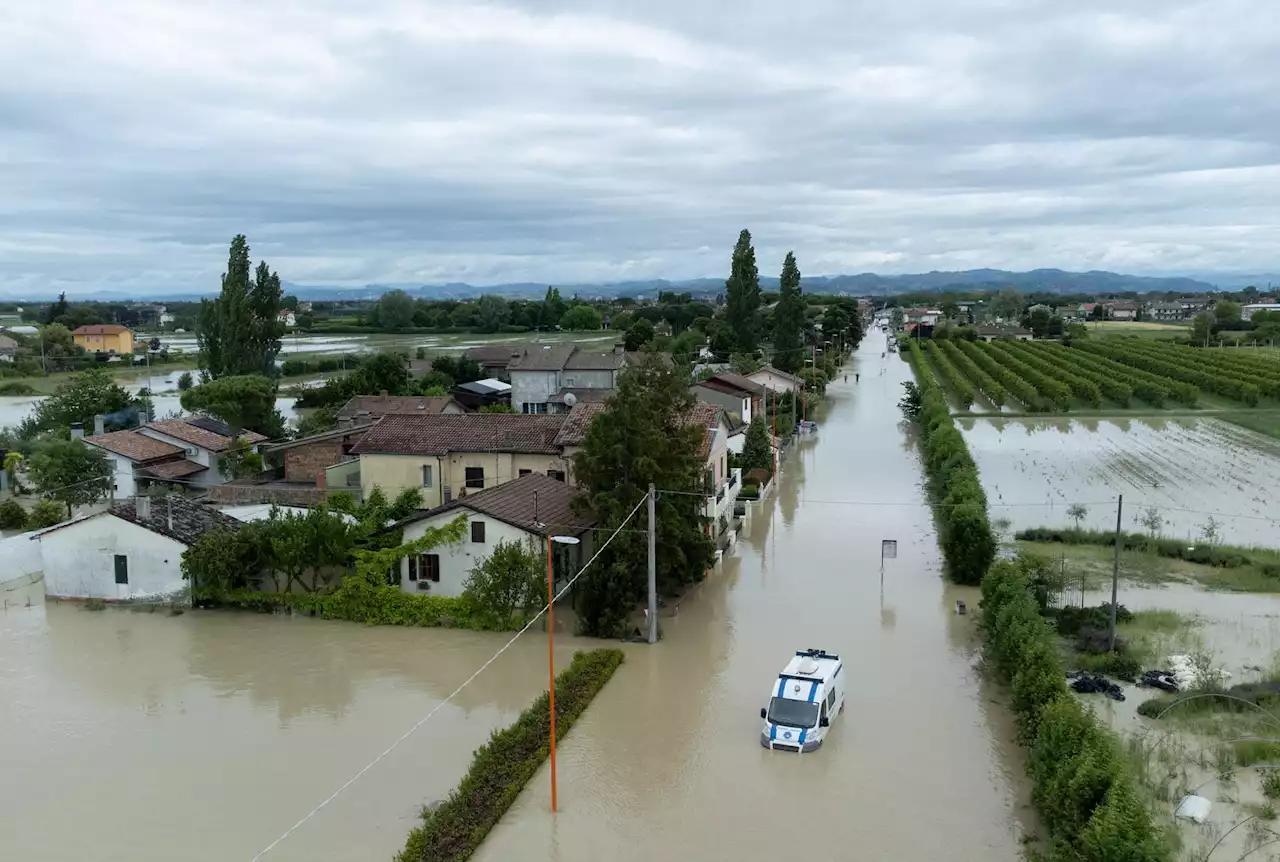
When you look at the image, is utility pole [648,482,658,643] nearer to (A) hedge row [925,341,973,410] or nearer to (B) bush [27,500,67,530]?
(B) bush [27,500,67,530]

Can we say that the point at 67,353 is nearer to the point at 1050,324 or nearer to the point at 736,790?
the point at 736,790

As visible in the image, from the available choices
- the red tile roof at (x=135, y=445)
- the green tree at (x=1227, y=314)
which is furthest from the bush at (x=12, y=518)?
the green tree at (x=1227, y=314)

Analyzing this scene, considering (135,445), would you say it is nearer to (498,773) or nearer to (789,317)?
(498,773)

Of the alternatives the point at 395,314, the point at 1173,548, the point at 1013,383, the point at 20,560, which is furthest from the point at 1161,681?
the point at 395,314

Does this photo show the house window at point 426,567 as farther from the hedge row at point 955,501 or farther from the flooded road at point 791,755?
the hedge row at point 955,501

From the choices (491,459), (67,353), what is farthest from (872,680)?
(67,353)

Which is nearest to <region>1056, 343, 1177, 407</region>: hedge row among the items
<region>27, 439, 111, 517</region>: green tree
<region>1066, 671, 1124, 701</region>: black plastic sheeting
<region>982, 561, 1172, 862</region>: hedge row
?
<region>1066, 671, 1124, 701</region>: black plastic sheeting
